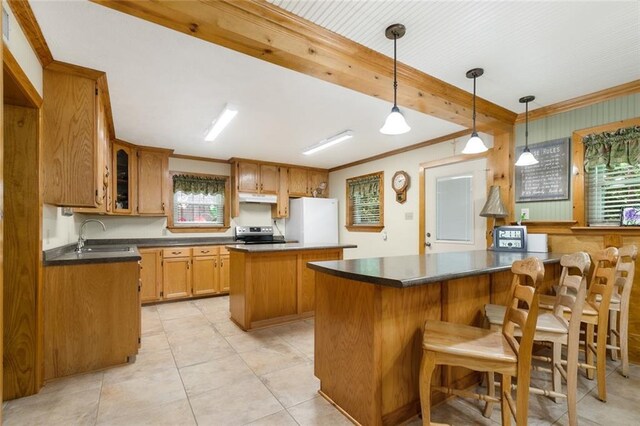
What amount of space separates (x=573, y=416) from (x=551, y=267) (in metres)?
1.58

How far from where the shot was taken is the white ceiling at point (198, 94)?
2.02 m

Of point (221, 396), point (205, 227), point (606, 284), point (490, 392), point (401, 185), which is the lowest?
point (221, 396)

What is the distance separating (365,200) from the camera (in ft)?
18.9

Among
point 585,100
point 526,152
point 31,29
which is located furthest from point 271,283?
point 585,100

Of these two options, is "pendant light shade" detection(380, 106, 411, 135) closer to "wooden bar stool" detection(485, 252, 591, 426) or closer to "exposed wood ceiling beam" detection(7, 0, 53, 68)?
"wooden bar stool" detection(485, 252, 591, 426)

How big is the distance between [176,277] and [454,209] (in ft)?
13.6

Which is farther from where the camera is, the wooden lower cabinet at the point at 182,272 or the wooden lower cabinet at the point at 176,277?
the wooden lower cabinet at the point at 176,277

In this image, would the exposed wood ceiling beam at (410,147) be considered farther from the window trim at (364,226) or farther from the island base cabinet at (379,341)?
the island base cabinet at (379,341)

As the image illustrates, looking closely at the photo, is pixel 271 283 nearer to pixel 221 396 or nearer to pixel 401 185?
pixel 221 396

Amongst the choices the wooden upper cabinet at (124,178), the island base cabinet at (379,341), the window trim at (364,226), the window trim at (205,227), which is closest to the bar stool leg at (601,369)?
the island base cabinet at (379,341)

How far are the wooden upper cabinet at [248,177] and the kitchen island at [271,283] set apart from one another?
6.68 ft

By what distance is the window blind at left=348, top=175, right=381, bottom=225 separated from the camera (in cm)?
546

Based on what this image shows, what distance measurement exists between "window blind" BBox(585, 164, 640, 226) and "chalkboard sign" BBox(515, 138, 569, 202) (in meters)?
0.20

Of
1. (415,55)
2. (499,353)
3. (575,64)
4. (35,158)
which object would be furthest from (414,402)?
(35,158)
